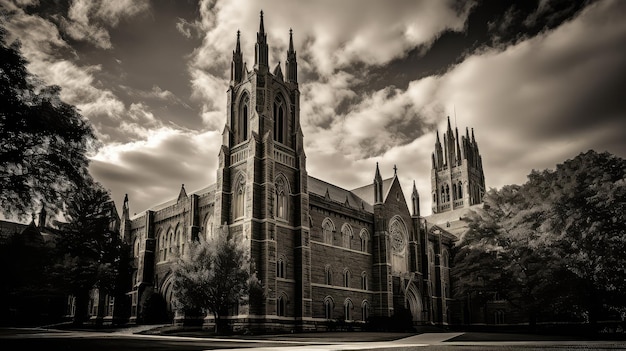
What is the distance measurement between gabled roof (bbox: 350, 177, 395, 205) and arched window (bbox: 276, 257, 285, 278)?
16556 mm

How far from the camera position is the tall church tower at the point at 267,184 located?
37812 millimetres

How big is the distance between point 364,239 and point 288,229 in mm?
10774

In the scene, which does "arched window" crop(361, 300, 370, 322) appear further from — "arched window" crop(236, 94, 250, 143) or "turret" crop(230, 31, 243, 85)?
"turret" crop(230, 31, 243, 85)

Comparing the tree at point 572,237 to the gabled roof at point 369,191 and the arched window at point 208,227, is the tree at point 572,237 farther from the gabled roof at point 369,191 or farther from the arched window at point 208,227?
Result: the arched window at point 208,227

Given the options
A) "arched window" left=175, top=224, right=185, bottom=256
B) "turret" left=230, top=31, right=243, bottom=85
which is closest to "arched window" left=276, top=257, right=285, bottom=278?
"arched window" left=175, top=224, right=185, bottom=256

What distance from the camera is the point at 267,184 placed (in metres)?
39.1

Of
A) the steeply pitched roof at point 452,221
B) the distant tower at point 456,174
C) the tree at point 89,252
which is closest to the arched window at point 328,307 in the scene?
the tree at point 89,252

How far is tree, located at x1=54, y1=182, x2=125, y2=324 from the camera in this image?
44.5 meters

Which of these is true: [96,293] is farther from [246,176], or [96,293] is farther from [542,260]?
[542,260]

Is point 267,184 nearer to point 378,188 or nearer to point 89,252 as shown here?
point 378,188

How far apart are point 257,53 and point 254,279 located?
2145 cm

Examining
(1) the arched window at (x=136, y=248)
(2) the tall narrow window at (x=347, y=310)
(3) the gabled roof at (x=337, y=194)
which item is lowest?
(2) the tall narrow window at (x=347, y=310)

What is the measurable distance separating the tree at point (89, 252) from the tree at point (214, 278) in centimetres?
1547

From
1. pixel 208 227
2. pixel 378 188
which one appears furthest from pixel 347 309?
pixel 208 227
